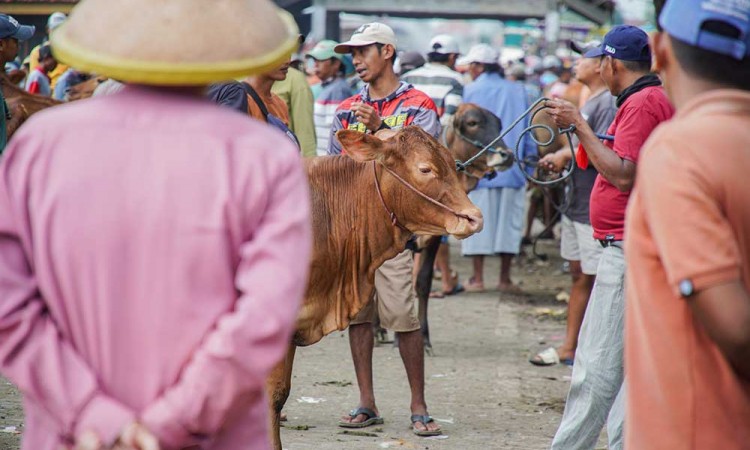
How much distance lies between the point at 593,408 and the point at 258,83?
2800 mm

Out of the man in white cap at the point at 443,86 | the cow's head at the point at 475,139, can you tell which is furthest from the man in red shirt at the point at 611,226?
the man in white cap at the point at 443,86

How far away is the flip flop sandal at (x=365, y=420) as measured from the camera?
685 cm

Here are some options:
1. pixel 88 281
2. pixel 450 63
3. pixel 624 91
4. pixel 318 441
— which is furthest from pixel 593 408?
pixel 450 63

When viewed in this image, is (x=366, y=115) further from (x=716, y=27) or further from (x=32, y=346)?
(x=32, y=346)

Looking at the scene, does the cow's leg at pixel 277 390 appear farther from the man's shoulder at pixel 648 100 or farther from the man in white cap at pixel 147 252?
the man in white cap at pixel 147 252

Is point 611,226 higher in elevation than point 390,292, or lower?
higher

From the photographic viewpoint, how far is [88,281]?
2.53 m

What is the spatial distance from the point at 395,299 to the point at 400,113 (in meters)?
1.12

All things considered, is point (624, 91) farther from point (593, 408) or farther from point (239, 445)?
point (239, 445)

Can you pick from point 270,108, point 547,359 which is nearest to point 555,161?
point 547,359

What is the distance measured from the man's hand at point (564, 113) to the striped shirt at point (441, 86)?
228 inches

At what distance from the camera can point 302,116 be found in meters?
10.3

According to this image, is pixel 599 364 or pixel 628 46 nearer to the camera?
pixel 599 364

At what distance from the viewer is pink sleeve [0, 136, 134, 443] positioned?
247 centimetres
